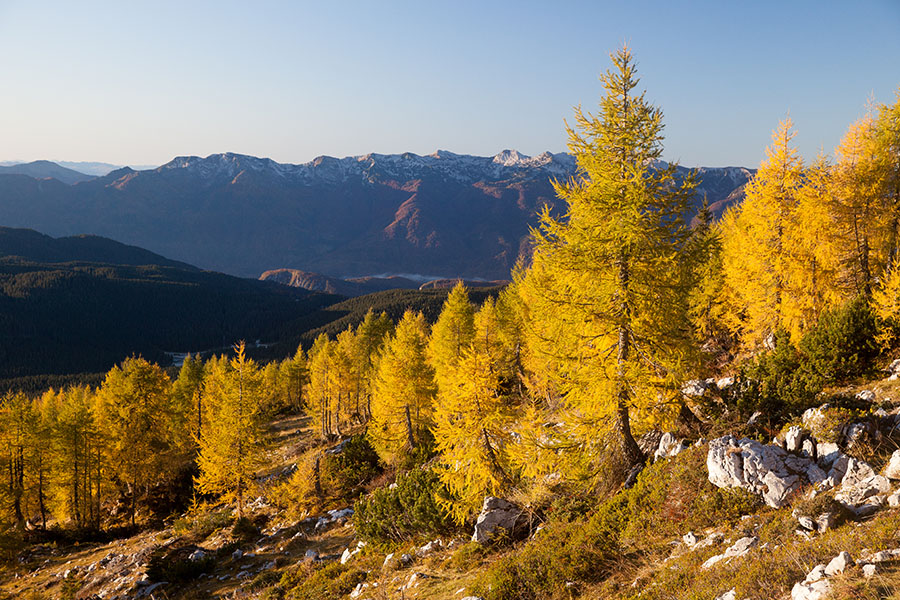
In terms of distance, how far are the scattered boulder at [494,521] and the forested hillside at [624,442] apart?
0.06m

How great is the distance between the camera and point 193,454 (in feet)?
143

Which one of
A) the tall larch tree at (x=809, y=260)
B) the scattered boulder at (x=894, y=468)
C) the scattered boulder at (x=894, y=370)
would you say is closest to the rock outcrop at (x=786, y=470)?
the scattered boulder at (x=894, y=468)

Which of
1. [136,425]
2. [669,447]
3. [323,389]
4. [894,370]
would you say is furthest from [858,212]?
A: [136,425]

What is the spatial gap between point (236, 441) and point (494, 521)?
62.1 feet

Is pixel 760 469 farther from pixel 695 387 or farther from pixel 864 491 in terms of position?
pixel 695 387

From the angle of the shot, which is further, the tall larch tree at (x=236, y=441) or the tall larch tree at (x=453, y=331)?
the tall larch tree at (x=453, y=331)

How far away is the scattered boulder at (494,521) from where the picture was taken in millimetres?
12211

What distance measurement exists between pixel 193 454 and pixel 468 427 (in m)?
40.8

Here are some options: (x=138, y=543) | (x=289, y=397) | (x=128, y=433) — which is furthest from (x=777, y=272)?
(x=289, y=397)

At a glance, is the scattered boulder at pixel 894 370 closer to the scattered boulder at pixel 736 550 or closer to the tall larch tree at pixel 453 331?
the scattered boulder at pixel 736 550

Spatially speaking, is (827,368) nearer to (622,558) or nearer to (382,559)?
(622,558)

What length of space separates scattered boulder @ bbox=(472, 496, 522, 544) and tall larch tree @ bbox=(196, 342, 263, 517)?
17915 millimetres

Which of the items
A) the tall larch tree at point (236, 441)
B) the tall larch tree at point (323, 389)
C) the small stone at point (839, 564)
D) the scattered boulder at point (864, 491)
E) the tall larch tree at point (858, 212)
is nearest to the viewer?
the small stone at point (839, 564)

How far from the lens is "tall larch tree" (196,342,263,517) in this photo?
977 inches
